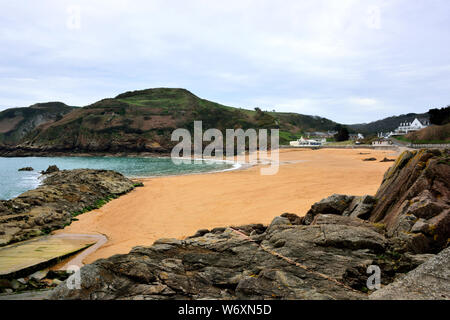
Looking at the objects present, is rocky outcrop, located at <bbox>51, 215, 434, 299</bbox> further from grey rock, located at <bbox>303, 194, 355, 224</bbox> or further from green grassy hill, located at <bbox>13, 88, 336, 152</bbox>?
green grassy hill, located at <bbox>13, 88, 336, 152</bbox>

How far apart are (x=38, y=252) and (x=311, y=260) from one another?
1011 centimetres

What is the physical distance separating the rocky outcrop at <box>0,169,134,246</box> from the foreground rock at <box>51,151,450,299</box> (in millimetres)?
9269

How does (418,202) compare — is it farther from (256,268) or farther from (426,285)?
(256,268)

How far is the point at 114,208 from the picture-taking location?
19.6 m

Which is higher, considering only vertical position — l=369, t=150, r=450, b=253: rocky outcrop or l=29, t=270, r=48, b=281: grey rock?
l=369, t=150, r=450, b=253: rocky outcrop

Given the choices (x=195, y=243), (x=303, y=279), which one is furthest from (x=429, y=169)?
(x=195, y=243)

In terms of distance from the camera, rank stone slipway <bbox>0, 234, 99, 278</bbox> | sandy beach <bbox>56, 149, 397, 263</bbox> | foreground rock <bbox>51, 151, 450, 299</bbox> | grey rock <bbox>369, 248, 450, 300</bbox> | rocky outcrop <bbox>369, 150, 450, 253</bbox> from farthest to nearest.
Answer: sandy beach <bbox>56, 149, 397, 263</bbox>
stone slipway <bbox>0, 234, 99, 278</bbox>
rocky outcrop <bbox>369, 150, 450, 253</bbox>
foreground rock <bbox>51, 151, 450, 299</bbox>
grey rock <bbox>369, 248, 450, 300</bbox>

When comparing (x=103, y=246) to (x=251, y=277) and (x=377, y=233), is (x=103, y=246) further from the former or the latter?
(x=377, y=233)

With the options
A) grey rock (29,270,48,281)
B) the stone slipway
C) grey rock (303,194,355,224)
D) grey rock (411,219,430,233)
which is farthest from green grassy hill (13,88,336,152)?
grey rock (411,219,430,233)

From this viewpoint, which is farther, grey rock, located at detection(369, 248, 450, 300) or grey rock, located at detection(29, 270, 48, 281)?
grey rock, located at detection(29, 270, 48, 281)

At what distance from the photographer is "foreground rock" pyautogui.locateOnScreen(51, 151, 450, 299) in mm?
4846

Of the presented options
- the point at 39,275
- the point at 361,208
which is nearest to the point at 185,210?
the point at 39,275

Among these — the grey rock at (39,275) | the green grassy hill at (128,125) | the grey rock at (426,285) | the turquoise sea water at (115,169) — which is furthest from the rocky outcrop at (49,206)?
the green grassy hill at (128,125)

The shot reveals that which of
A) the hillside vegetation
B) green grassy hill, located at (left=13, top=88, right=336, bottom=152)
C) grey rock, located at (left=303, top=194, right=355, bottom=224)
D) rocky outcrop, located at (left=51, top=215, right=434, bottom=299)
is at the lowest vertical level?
rocky outcrop, located at (left=51, top=215, right=434, bottom=299)
